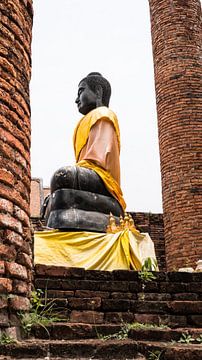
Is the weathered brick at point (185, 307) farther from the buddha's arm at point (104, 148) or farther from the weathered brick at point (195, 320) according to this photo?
the buddha's arm at point (104, 148)

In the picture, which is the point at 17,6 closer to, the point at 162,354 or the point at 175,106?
the point at 162,354

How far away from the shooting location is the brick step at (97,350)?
8.34 feet

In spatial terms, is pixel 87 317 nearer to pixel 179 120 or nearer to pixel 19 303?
pixel 19 303

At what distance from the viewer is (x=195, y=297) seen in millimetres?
4094

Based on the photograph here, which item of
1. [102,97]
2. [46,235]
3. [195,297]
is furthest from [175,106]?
[195,297]

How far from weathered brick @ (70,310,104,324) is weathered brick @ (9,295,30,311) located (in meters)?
0.59

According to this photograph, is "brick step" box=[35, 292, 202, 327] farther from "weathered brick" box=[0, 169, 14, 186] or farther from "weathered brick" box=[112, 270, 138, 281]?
"weathered brick" box=[0, 169, 14, 186]

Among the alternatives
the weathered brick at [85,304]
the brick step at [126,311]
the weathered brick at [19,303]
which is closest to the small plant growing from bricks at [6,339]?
the weathered brick at [19,303]

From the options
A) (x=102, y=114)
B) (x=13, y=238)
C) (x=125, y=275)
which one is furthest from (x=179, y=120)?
(x=13, y=238)

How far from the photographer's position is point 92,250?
546 cm

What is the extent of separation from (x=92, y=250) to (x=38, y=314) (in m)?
2.18

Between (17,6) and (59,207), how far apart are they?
9.38ft

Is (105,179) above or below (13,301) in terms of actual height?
above

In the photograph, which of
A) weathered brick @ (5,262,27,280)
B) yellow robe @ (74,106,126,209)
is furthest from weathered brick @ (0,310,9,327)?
yellow robe @ (74,106,126,209)
